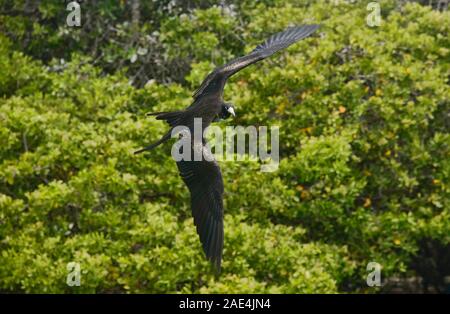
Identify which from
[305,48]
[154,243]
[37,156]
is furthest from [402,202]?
[37,156]

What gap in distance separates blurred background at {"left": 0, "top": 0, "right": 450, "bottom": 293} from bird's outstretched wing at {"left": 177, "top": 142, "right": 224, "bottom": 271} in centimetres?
141

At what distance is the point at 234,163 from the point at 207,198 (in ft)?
Answer: 6.74

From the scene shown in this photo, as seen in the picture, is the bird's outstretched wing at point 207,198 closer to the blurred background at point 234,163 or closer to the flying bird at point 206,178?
the flying bird at point 206,178

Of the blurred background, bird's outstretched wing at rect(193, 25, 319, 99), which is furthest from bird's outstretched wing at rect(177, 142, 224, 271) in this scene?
the blurred background

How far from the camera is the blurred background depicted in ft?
28.8

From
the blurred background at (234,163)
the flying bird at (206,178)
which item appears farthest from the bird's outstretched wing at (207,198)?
the blurred background at (234,163)

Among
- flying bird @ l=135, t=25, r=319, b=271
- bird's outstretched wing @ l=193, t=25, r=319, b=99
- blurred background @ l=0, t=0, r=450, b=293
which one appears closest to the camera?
flying bird @ l=135, t=25, r=319, b=271

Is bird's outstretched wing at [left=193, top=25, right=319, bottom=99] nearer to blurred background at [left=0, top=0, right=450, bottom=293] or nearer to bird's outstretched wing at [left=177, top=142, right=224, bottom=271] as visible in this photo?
bird's outstretched wing at [left=177, top=142, right=224, bottom=271]

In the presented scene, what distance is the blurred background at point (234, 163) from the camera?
28.8ft

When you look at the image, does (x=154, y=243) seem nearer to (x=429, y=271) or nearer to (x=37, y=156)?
(x=37, y=156)

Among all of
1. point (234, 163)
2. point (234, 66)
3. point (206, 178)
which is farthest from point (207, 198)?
point (234, 163)

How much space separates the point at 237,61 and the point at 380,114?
2.81m

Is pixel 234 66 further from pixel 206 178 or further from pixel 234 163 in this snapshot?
pixel 234 163

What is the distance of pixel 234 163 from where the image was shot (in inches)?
363
